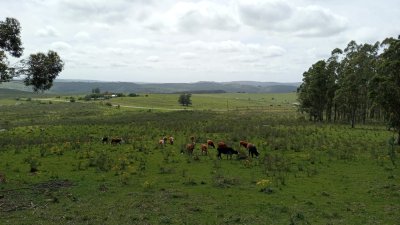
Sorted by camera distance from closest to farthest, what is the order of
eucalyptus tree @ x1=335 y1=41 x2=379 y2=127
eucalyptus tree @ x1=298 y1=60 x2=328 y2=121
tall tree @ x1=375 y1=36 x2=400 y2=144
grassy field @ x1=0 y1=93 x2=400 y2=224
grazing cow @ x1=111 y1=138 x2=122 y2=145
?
grassy field @ x1=0 y1=93 x2=400 y2=224 → tall tree @ x1=375 y1=36 x2=400 y2=144 → grazing cow @ x1=111 y1=138 x2=122 y2=145 → eucalyptus tree @ x1=335 y1=41 x2=379 y2=127 → eucalyptus tree @ x1=298 y1=60 x2=328 y2=121

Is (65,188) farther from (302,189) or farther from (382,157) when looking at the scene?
(382,157)

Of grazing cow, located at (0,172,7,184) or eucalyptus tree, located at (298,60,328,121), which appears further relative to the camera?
eucalyptus tree, located at (298,60,328,121)

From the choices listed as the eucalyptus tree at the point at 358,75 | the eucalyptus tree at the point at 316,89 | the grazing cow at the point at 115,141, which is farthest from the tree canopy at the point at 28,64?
the eucalyptus tree at the point at 316,89

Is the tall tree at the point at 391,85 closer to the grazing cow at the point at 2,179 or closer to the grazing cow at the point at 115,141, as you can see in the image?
the grazing cow at the point at 115,141

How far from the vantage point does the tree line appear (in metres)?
35.1

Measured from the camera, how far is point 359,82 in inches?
2420

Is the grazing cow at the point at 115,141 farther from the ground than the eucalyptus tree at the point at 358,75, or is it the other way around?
the eucalyptus tree at the point at 358,75

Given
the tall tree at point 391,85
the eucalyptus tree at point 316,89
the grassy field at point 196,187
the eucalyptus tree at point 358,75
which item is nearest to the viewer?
the grassy field at point 196,187

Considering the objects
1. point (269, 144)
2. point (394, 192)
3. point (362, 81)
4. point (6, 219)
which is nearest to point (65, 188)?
point (6, 219)

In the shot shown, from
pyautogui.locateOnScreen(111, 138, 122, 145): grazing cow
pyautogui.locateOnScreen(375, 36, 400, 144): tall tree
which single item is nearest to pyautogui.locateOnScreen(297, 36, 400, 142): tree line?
pyautogui.locateOnScreen(375, 36, 400, 144): tall tree

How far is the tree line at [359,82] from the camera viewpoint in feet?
115

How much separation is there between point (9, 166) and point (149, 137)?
63.1ft

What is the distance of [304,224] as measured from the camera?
556 inches

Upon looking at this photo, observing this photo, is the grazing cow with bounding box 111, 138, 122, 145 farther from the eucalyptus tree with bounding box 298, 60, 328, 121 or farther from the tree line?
the eucalyptus tree with bounding box 298, 60, 328, 121
